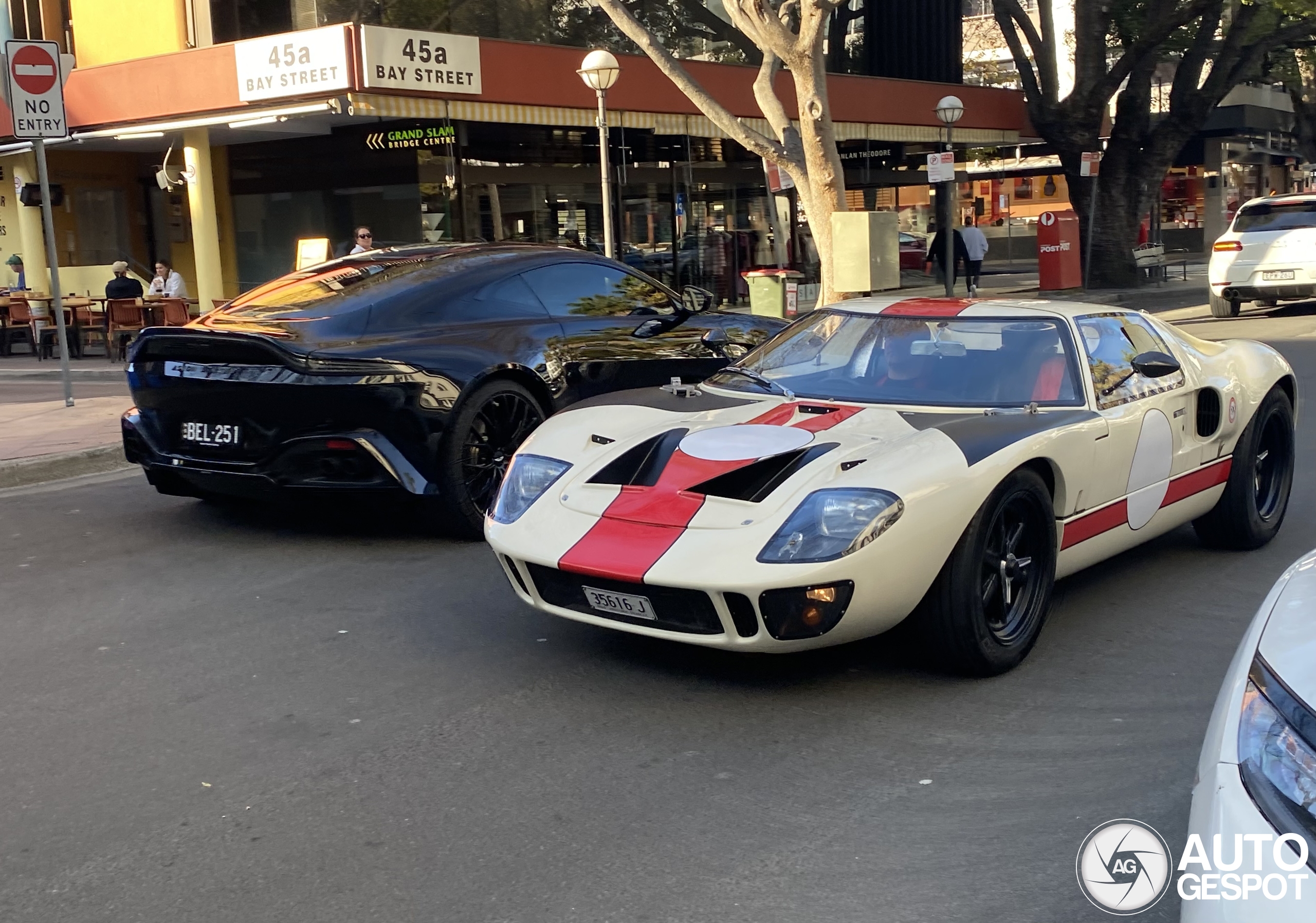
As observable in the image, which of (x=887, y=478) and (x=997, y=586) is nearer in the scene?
(x=887, y=478)

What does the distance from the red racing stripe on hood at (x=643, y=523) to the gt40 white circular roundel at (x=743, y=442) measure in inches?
1.5

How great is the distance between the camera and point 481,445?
6996mm

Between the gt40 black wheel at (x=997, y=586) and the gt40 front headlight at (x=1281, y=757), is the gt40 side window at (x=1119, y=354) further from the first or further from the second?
the gt40 front headlight at (x=1281, y=757)

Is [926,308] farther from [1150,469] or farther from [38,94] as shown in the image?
[38,94]

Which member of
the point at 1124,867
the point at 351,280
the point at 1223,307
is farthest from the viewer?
the point at 1223,307

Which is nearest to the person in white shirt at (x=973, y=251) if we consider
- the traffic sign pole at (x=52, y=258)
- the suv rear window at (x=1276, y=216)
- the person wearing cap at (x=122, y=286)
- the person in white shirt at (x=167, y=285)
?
the suv rear window at (x=1276, y=216)

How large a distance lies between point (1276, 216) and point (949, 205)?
5046mm

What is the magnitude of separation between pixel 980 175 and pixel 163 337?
130 ft

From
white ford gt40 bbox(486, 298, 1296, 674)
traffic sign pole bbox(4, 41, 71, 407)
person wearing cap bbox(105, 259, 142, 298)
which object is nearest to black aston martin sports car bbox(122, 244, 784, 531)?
white ford gt40 bbox(486, 298, 1296, 674)

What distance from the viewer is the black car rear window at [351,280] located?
7223 mm

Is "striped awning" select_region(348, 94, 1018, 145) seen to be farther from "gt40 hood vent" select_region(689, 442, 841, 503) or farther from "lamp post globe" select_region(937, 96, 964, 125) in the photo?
"gt40 hood vent" select_region(689, 442, 841, 503)

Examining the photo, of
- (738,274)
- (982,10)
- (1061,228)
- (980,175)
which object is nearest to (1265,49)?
(1061,228)

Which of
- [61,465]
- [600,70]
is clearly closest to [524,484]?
[61,465]

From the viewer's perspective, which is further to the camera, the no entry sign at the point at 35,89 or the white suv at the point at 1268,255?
the white suv at the point at 1268,255
